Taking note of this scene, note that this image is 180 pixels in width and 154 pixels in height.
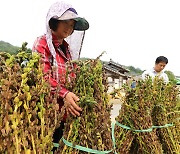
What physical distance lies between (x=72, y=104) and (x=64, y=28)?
610mm

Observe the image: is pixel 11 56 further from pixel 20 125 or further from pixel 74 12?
pixel 74 12

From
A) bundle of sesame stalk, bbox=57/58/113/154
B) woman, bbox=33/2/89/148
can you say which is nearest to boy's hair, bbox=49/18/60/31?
woman, bbox=33/2/89/148

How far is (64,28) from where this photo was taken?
2.62 m

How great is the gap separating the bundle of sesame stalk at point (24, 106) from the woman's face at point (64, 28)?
668mm

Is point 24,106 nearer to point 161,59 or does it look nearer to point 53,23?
point 53,23

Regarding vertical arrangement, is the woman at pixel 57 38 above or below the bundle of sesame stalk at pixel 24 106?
above

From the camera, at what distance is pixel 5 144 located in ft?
5.74

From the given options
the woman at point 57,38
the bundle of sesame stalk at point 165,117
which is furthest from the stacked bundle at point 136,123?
the woman at point 57,38

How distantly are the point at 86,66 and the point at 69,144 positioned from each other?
49 centimetres

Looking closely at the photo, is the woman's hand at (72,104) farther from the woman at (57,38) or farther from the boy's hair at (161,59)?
the boy's hair at (161,59)

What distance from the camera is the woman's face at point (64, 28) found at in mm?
2611

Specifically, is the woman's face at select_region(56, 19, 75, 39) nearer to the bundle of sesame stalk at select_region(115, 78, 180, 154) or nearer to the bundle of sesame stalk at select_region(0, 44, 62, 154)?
the bundle of sesame stalk at select_region(0, 44, 62, 154)

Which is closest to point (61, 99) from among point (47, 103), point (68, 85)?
point (68, 85)

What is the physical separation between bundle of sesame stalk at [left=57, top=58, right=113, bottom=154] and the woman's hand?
30mm
